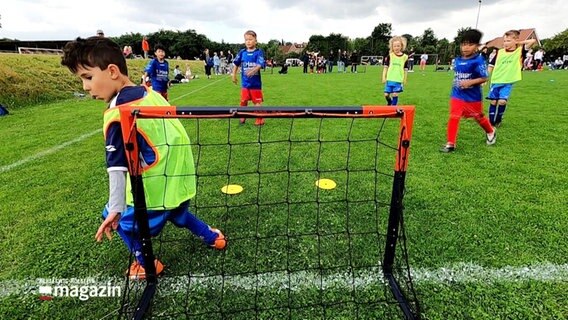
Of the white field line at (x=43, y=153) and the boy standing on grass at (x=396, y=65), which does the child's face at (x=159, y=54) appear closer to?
the white field line at (x=43, y=153)

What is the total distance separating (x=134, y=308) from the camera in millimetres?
2039

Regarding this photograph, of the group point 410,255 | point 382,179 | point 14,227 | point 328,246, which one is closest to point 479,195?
point 382,179

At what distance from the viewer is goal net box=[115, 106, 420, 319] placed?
191cm

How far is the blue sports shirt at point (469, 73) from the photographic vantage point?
4.73 m

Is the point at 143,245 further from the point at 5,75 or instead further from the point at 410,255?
the point at 5,75

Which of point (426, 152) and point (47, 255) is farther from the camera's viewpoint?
point (426, 152)

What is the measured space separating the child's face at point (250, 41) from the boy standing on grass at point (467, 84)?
11.9 ft

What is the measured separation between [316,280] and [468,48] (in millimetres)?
4070

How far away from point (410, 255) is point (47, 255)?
106 inches

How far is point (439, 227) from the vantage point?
2.88m

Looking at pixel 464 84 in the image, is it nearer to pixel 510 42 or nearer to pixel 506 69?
pixel 506 69

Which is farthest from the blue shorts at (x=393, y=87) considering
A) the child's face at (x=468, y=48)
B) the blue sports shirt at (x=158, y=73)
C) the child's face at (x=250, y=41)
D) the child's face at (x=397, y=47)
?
the blue sports shirt at (x=158, y=73)

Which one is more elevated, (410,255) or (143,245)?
(143,245)

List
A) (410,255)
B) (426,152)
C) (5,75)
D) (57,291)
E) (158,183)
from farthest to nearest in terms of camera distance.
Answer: (5,75) → (426,152) → (410,255) → (57,291) → (158,183)
